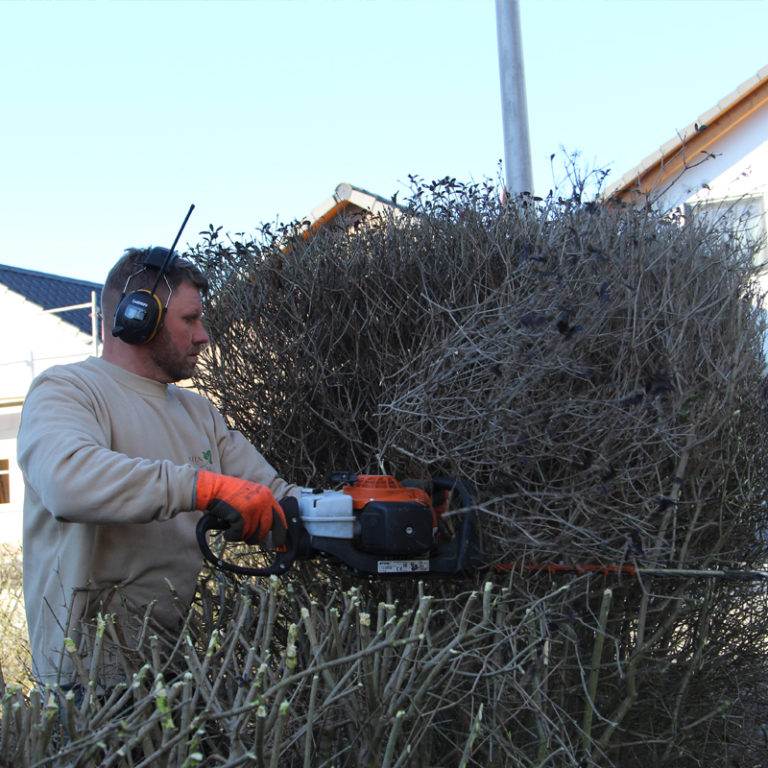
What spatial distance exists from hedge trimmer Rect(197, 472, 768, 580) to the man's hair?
2.64 ft

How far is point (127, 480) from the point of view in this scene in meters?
1.90

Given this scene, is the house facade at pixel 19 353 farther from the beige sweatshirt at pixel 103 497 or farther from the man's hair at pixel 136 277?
the beige sweatshirt at pixel 103 497

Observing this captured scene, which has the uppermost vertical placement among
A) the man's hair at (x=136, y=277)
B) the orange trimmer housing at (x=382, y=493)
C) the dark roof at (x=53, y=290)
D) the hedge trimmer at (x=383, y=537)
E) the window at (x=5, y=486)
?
the dark roof at (x=53, y=290)

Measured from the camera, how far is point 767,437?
254cm

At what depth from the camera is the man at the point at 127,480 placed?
192 cm

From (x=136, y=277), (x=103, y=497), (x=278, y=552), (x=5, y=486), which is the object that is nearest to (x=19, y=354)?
(x=5, y=486)

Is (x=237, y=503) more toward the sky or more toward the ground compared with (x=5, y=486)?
more toward the sky

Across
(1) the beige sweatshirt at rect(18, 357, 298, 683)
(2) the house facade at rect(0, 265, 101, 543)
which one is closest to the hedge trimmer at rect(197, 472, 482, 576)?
(1) the beige sweatshirt at rect(18, 357, 298, 683)

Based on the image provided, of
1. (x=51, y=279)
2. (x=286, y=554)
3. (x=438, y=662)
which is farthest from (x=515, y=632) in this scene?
(x=51, y=279)

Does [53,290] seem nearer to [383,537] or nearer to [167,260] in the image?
[167,260]

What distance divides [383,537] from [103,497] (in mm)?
695

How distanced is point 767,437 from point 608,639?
0.81 m

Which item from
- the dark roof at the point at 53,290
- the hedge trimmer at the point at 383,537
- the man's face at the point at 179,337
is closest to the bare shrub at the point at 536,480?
the hedge trimmer at the point at 383,537

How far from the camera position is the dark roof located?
17906 millimetres
